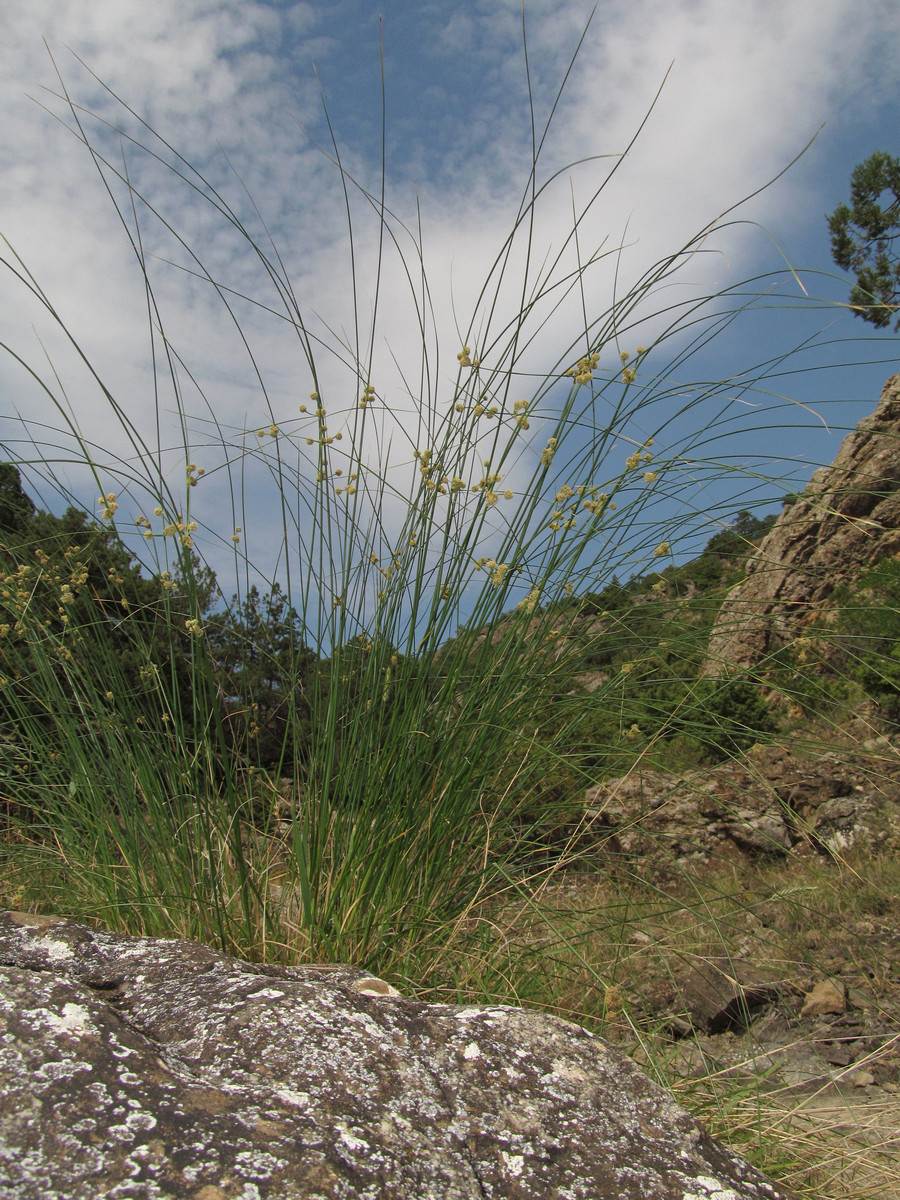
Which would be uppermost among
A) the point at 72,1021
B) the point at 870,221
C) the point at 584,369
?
the point at 870,221

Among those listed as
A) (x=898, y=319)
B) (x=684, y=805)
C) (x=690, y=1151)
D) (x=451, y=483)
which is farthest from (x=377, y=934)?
(x=898, y=319)

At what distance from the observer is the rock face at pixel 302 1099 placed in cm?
64

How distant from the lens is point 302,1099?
2.49ft

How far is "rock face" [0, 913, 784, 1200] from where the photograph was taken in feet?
2.10

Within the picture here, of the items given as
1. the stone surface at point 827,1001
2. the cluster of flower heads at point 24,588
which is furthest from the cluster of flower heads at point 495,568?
the stone surface at point 827,1001

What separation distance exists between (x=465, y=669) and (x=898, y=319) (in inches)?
546

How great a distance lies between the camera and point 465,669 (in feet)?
7.14

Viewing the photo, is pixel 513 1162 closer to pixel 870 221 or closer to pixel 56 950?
pixel 56 950

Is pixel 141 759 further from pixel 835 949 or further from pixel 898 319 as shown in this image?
pixel 898 319

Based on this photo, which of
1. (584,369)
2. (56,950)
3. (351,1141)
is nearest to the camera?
(351,1141)

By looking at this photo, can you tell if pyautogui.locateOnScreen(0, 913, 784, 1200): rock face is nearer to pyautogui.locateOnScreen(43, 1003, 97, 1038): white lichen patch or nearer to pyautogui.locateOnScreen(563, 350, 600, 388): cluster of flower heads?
pyautogui.locateOnScreen(43, 1003, 97, 1038): white lichen patch

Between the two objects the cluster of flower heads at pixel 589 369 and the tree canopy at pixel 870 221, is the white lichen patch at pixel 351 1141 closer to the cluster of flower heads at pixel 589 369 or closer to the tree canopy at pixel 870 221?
the cluster of flower heads at pixel 589 369

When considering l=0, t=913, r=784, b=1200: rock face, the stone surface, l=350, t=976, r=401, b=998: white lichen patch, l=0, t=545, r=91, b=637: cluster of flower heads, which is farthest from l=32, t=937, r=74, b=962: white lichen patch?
the stone surface

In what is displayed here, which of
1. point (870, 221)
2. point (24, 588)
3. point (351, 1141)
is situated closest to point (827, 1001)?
point (351, 1141)
